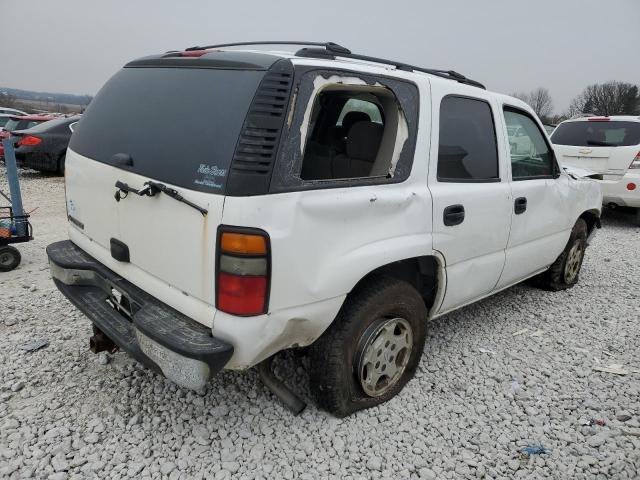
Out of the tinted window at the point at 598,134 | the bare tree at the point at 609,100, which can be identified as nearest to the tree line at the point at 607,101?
the bare tree at the point at 609,100

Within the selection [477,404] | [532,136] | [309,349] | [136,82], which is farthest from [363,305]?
[532,136]

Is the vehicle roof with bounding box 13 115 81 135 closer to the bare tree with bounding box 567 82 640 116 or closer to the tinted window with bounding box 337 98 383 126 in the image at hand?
the tinted window with bounding box 337 98 383 126

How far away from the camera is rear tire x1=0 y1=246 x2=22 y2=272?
15.2 feet

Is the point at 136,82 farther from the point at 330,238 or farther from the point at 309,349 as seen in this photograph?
the point at 309,349

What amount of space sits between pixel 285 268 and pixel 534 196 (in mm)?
2425

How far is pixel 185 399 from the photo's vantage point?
2715mm

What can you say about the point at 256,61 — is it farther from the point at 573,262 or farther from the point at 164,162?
the point at 573,262

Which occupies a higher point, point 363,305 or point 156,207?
point 156,207

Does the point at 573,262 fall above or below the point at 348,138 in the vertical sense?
below

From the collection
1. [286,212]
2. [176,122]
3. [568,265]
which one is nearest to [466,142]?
[286,212]

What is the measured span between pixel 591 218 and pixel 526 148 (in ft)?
5.85

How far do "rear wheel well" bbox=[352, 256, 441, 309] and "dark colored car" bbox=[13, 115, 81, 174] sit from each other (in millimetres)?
9657

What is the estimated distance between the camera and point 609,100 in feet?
115

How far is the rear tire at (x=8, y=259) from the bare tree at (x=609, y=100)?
34.4 meters
